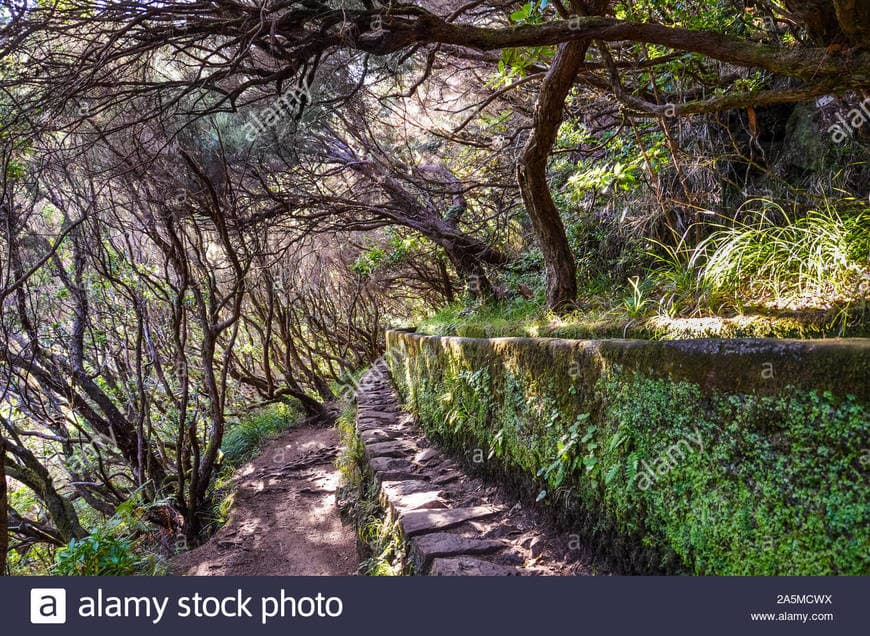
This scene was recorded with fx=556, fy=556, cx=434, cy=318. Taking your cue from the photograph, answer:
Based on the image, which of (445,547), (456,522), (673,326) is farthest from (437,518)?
(673,326)

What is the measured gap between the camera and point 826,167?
4293 mm

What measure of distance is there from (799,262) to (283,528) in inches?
217

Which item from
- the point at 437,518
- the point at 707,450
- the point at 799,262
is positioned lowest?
the point at 437,518

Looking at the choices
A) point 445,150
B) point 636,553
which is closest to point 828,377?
point 636,553

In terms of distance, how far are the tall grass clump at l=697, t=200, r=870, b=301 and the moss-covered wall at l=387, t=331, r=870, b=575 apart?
695 mm

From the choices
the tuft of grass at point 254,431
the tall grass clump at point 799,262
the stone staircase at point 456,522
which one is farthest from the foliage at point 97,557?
the tuft of grass at point 254,431

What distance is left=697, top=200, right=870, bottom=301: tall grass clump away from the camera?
262 centimetres

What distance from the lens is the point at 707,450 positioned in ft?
7.66

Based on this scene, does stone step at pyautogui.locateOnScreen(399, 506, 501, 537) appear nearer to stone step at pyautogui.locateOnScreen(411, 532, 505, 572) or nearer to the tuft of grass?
stone step at pyautogui.locateOnScreen(411, 532, 505, 572)

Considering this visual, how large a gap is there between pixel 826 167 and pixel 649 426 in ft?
10.1

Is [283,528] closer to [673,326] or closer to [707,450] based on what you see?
[673,326]

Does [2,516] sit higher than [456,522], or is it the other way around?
[2,516]

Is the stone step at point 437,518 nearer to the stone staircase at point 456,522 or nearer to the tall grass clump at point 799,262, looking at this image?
the stone staircase at point 456,522

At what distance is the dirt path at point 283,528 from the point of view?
5.17m
